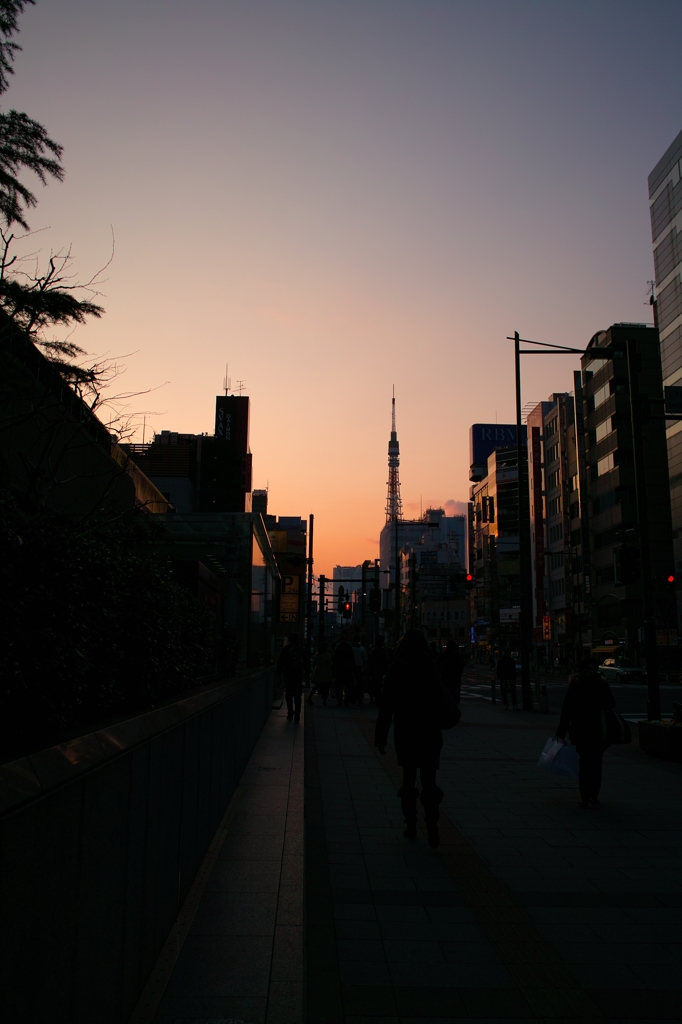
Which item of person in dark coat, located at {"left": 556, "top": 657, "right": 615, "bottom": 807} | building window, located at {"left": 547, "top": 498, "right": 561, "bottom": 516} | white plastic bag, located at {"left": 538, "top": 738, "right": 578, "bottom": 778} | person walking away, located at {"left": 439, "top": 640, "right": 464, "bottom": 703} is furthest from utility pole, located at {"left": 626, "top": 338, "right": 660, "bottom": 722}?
building window, located at {"left": 547, "top": 498, "right": 561, "bottom": 516}

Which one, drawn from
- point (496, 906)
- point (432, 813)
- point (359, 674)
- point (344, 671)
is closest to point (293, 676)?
point (344, 671)

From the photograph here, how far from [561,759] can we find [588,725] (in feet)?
1.51

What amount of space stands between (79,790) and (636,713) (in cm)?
2436

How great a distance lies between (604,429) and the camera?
2623 inches

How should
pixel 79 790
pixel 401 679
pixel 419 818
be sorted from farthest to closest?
1. pixel 419 818
2. pixel 401 679
3. pixel 79 790

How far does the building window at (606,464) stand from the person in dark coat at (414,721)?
6076 cm

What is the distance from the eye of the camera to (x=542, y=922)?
5.18 meters

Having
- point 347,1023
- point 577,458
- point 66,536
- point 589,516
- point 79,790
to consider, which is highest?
point 577,458

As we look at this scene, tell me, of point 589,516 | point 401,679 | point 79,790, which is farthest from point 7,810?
point 589,516

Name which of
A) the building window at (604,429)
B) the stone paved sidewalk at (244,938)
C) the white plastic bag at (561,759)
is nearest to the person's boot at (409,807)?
the stone paved sidewalk at (244,938)

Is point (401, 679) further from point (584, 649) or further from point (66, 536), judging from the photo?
point (584, 649)

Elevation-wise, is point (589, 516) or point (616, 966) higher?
point (589, 516)

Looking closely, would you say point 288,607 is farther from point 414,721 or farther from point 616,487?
point 414,721

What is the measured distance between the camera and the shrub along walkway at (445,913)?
3945 millimetres
